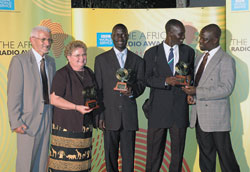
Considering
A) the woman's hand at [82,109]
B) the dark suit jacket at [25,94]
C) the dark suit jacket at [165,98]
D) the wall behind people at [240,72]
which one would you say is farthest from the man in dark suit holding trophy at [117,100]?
the wall behind people at [240,72]

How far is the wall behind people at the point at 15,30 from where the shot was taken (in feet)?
17.2

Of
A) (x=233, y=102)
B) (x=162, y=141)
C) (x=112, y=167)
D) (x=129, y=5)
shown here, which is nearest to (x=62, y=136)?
(x=112, y=167)

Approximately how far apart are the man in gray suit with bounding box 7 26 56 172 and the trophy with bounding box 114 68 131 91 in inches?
34.7

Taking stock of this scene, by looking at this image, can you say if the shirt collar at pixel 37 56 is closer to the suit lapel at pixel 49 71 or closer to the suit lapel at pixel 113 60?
the suit lapel at pixel 49 71

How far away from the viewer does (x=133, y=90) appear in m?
4.64

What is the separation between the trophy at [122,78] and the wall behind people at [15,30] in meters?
1.42

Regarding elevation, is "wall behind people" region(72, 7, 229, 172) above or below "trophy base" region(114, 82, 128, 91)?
above

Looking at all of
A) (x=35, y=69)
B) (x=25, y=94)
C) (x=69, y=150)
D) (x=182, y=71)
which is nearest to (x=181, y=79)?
(x=182, y=71)

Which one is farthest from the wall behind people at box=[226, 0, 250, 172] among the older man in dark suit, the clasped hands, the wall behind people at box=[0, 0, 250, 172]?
the clasped hands

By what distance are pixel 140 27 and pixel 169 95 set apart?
1.42 m

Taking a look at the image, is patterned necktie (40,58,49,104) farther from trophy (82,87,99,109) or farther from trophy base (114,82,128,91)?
trophy base (114,82,128,91)

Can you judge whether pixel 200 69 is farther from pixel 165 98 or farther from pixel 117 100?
pixel 117 100

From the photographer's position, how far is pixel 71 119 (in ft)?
14.0

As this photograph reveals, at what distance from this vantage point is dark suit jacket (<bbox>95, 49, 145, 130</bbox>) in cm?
471
